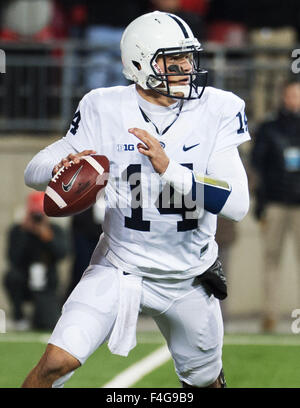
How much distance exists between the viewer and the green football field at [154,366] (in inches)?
238

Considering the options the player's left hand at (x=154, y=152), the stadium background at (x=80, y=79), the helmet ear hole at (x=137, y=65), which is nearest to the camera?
the player's left hand at (x=154, y=152)

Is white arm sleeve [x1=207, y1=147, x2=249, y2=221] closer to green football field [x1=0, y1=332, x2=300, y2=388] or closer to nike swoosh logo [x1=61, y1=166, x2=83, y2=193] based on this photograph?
nike swoosh logo [x1=61, y1=166, x2=83, y2=193]

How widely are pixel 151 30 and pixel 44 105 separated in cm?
519

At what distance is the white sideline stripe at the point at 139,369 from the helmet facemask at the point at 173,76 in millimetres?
2001

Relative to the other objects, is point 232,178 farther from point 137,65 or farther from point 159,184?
point 137,65

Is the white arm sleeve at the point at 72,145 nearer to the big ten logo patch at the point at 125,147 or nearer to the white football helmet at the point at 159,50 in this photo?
the big ten logo patch at the point at 125,147

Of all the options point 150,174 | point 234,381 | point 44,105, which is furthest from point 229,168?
point 44,105

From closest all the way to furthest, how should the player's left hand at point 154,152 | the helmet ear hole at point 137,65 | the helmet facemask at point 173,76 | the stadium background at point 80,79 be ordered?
the player's left hand at point 154,152, the helmet facemask at point 173,76, the helmet ear hole at point 137,65, the stadium background at point 80,79

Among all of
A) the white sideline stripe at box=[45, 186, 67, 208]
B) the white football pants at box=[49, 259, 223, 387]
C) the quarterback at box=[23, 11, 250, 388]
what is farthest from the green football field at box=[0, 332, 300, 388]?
the white sideline stripe at box=[45, 186, 67, 208]

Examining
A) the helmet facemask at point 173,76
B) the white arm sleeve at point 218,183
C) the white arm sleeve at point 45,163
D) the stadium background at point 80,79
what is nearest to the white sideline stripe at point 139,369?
the white arm sleeve at point 45,163

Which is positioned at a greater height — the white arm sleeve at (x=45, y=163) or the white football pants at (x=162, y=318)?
the white arm sleeve at (x=45, y=163)

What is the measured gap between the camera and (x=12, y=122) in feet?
31.4

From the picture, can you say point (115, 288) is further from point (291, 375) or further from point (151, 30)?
point (291, 375)

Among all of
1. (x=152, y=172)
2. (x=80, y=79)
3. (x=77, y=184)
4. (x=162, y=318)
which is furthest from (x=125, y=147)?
(x=80, y=79)
